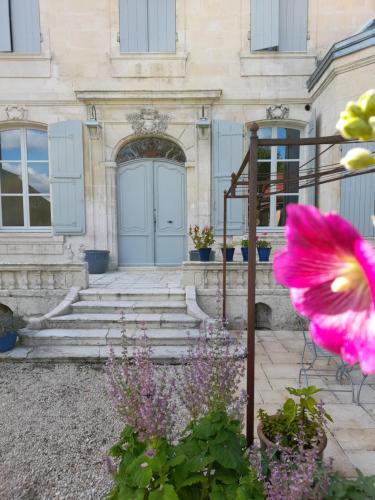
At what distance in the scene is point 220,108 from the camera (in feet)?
23.6

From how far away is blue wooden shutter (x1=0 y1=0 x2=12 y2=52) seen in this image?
7.07 m

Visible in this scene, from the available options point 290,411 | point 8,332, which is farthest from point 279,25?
point 290,411

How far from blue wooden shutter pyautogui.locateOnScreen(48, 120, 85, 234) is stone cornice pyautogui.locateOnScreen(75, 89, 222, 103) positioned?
60 centimetres

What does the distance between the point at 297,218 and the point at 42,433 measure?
10.2ft

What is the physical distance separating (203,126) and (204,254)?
2951 millimetres

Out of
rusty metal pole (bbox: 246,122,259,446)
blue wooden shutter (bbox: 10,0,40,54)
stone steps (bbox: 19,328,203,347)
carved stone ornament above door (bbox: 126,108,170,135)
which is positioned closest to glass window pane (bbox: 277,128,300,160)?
carved stone ornament above door (bbox: 126,108,170,135)

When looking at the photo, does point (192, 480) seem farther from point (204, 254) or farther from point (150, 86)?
point (150, 86)

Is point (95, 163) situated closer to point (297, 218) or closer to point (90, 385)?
point (90, 385)

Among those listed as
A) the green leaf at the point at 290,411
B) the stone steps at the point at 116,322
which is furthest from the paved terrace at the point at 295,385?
the green leaf at the point at 290,411

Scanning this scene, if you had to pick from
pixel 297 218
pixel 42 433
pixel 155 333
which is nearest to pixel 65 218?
pixel 155 333

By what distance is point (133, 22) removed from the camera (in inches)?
281

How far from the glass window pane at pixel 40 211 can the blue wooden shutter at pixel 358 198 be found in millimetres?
6144

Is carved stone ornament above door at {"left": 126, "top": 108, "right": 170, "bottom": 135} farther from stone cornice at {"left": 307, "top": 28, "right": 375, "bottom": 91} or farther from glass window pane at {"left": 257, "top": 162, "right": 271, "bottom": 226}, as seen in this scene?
stone cornice at {"left": 307, "top": 28, "right": 375, "bottom": 91}

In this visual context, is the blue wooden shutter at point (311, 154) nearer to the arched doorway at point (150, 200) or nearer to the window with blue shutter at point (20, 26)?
the arched doorway at point (150, 200)
